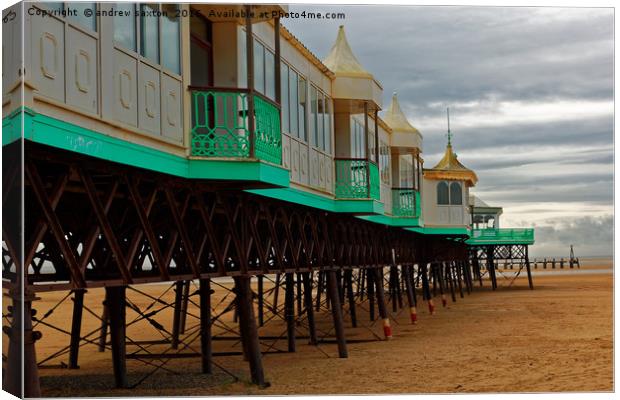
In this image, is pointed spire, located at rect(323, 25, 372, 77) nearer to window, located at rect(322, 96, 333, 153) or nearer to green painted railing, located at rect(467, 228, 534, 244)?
window, located at rect(322, 96, 333, 153)

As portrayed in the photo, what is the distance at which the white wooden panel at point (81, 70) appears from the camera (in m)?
9.42

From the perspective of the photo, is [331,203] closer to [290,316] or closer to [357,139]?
[290,316]

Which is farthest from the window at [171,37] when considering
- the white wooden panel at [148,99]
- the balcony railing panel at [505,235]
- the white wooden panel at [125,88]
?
the balcony railing panel at [505,235]

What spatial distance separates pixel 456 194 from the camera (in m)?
40.3

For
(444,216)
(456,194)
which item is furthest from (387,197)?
(456,194)

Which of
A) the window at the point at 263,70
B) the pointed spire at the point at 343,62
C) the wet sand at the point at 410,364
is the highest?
the pointed spire at the point at 343,62

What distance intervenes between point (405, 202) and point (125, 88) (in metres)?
19.5

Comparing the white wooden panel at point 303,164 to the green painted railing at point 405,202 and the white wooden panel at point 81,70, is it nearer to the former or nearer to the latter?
the white wooden panel at point 81,70

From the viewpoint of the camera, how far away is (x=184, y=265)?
1570 centimetres

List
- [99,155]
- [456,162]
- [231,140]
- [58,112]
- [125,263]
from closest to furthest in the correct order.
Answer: [58,112] → [99,155] → [125,263] → [231,140] → [456,162]

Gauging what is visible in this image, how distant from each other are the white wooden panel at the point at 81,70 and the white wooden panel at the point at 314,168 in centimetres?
888

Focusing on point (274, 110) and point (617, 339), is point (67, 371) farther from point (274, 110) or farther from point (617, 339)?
point (617, 339)

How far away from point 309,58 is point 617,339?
8158mm

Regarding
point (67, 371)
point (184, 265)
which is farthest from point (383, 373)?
point (67, 371)
